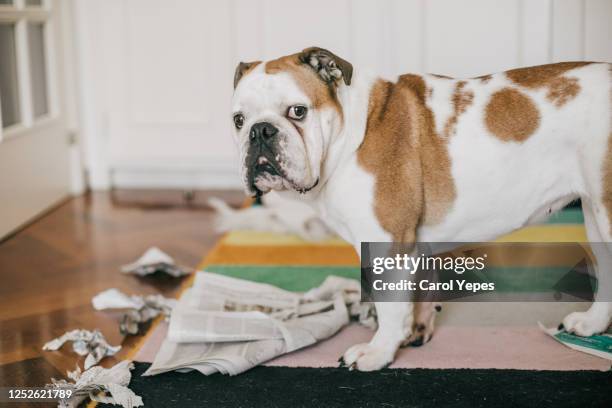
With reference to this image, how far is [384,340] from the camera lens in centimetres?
201

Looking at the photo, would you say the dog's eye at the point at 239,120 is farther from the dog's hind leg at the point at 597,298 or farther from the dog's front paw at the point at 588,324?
the dog's front paw at the point at 588,324

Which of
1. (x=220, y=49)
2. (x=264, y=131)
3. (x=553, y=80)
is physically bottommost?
(x=264, y=131)

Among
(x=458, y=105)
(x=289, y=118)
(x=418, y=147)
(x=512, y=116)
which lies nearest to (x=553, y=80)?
(x=512, y=116)

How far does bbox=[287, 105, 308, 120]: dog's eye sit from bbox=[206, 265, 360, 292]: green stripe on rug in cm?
84

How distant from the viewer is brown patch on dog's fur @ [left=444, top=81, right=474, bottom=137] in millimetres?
1964

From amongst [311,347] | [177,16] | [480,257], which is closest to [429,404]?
[311,347]

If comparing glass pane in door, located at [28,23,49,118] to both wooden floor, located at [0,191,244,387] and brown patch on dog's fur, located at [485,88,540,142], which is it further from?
brown patch on dog's fur, located at [485,88,540,142]

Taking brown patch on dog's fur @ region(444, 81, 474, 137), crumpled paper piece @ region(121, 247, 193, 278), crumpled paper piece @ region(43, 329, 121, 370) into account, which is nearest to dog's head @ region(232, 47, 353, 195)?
brown patch on dog's fur @ region(444, 81, 474, 137)

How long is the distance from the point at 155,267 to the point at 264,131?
1.13 meters

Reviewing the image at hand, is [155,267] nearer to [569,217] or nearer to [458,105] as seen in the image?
[458,105]

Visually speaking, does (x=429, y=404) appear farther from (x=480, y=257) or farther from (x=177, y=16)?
(x=177, y=16)

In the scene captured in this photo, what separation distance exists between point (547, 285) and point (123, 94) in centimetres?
245

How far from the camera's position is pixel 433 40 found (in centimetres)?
354

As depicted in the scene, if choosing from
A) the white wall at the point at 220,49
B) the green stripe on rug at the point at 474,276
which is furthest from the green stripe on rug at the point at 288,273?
the white wall at the point at 220,49
